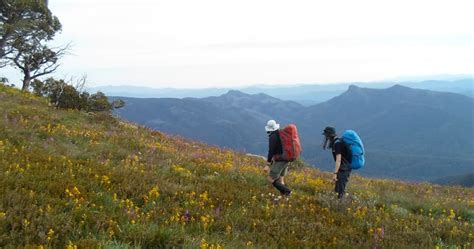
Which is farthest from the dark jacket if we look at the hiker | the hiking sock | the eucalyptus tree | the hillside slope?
the eucalyptus tree

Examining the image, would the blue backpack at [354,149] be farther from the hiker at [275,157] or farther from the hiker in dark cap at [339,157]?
the hiker at [275,157]

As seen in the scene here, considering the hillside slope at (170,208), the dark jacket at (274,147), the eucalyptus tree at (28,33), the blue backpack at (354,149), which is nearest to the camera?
the hillside slope at (170,208)

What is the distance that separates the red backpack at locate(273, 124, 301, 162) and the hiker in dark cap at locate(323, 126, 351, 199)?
0.67 m

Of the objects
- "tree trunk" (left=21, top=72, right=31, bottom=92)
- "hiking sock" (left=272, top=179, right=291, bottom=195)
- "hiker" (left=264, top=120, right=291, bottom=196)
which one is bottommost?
"hiking sock" (left=272, top=179, right=291, bottom=195)

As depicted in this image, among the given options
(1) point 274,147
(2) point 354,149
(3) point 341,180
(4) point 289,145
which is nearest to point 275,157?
(1) point 274,147

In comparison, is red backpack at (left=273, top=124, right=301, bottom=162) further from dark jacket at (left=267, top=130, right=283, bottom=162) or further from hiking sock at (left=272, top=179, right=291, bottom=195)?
hiking sock at (left=272, top=179, right=291, bottom=195)

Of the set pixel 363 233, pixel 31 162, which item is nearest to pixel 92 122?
pixel 31 162

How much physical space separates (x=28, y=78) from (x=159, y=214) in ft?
101

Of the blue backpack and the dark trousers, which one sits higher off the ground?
the blue backpack

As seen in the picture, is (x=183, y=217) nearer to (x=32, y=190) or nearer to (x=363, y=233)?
(x=32, y=190)

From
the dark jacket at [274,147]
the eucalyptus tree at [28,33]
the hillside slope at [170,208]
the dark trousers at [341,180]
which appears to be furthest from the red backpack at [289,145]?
the eucalyptus tree at [28,33]

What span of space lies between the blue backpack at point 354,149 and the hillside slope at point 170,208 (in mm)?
857

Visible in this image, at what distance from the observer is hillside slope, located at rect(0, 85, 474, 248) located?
632cm

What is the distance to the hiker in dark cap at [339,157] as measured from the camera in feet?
35.0
